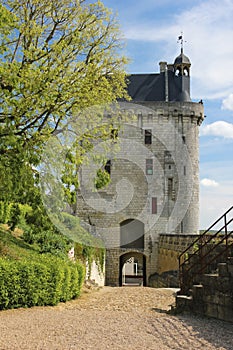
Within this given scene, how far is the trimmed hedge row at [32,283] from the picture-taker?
28.6 feet

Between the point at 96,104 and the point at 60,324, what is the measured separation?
6.61 meters

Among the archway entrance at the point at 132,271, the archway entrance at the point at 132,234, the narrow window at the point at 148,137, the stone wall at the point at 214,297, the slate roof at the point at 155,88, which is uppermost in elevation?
the slate roof at the point at 155,88

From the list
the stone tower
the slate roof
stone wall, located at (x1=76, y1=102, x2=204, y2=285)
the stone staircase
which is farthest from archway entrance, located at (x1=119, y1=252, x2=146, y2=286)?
the stone staircase

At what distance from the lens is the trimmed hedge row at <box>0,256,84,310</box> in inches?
343

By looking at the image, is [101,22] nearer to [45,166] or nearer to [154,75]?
[45,166]

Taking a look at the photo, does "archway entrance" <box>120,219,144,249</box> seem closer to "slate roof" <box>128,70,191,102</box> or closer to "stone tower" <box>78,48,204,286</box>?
"stone tower" <box>78,48,204,286</box>

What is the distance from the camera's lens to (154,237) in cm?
2872

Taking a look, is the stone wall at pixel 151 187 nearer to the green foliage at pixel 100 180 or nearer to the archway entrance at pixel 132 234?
the archway entrance at pixel 132 234

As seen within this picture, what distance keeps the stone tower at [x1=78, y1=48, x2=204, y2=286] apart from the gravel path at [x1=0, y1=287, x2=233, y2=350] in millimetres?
19488

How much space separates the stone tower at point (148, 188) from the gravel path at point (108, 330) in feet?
63.9

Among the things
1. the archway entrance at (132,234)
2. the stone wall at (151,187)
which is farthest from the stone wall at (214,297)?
the archway entrance at (132,234)

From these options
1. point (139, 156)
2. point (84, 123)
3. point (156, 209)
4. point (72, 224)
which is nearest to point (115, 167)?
point (139, 156)

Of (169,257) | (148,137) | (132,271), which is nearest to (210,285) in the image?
(169,257)

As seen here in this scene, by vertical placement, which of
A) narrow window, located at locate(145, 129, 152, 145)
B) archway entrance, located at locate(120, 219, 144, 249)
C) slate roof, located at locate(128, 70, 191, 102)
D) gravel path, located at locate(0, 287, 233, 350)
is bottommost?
gravel path, located at locate(0, 287, 233, 350)
